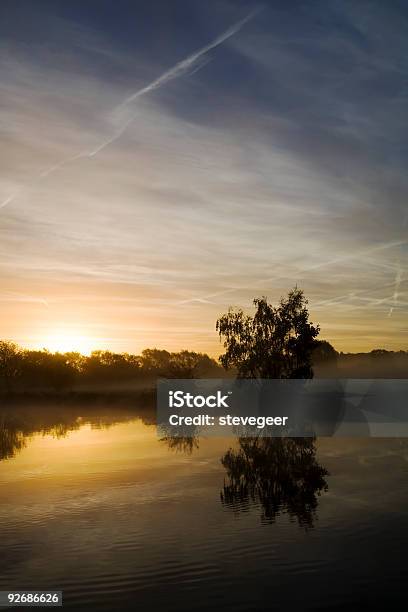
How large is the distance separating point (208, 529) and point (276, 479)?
13.9 metres

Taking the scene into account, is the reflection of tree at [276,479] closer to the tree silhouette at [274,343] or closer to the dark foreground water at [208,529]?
the dark foreground water at [208,529]

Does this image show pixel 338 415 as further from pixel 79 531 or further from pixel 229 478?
pixel 79 531

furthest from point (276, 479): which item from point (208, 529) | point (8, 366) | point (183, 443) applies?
point (8, 366)

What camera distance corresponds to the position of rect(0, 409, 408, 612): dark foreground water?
63.7 feet

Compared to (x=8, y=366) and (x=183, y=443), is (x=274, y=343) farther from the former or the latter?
(x=8, y=366)

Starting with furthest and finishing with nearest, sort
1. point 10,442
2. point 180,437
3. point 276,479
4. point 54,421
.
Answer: point 54,421 → point 180,437 → point 10,442 → point 276,479

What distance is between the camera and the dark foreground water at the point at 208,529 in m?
19.4

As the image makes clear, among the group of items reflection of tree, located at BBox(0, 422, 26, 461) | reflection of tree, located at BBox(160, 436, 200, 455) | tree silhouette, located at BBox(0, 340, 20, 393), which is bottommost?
reflection of tree, located at BBox(0, 422, 26, 461)

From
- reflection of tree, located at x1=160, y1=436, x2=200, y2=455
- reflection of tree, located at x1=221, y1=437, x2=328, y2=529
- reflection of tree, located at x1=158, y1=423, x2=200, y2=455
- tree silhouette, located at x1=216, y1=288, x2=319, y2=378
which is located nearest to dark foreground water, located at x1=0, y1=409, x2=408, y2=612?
reflection of tree, located at x1=221, y1=437, x2=328, y2=529

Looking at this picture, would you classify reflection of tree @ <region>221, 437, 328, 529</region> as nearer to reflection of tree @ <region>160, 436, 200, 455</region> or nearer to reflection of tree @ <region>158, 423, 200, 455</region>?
reflection of tree @ <region>160, 436, 200, 455</region>

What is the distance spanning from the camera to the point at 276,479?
39625 millimetres

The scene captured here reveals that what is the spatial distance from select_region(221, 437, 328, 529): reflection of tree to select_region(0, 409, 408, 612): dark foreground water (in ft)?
0.33

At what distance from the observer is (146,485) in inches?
1465

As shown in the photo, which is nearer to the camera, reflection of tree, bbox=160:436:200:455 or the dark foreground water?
the dark foreground water
